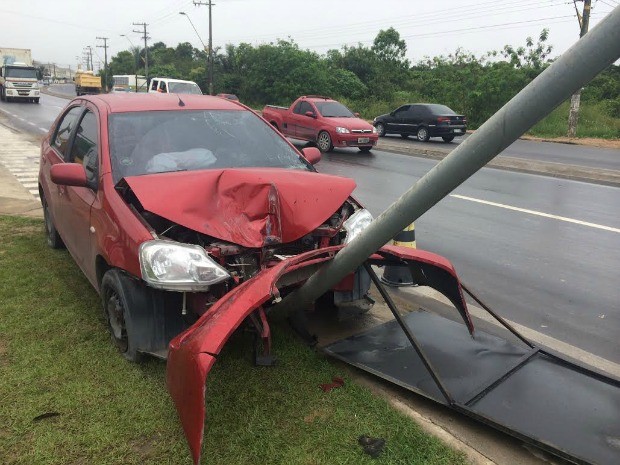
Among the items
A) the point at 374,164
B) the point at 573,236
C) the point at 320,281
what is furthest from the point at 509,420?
the point at 374,164

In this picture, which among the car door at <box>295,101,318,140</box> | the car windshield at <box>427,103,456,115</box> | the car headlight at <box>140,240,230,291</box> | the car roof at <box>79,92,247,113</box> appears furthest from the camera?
the car windshield at <box>427,103,456,115</box>

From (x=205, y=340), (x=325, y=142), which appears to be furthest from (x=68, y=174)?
(x=325, y=142)

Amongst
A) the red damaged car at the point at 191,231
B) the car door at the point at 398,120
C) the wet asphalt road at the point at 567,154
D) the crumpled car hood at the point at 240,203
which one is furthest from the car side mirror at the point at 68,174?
the car door at the point at 398,120

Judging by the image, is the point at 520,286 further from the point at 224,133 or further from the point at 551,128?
the point at 551,128

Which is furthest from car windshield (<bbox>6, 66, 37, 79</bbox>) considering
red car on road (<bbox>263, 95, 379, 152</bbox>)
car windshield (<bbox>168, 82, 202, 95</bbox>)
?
red car on road (<bbox>263, 95, 379, 152</bbox>)

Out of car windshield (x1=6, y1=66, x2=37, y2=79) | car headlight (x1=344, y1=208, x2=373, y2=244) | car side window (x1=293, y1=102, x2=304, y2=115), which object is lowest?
car headlight (x1=344, y1=208, x2=373, y2=244)

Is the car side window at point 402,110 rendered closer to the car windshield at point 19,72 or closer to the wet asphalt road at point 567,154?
the wet asphalt road at point 567,154

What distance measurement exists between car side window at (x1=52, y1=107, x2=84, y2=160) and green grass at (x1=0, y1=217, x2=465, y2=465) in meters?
1.80

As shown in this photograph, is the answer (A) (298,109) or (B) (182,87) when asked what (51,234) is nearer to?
(A) (298,109)

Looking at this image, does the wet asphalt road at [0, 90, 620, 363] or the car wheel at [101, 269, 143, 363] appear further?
the wet asphalt road at [0, 90, 620, 363]

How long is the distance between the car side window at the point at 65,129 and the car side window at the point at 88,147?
31 centimetres

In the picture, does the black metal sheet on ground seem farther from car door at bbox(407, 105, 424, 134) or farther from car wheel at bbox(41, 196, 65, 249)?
car door at bbox(407, 105, 424, 134)

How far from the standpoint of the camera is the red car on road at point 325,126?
56.4 feet

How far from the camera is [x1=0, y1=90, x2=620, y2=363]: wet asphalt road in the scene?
15.5 feet
